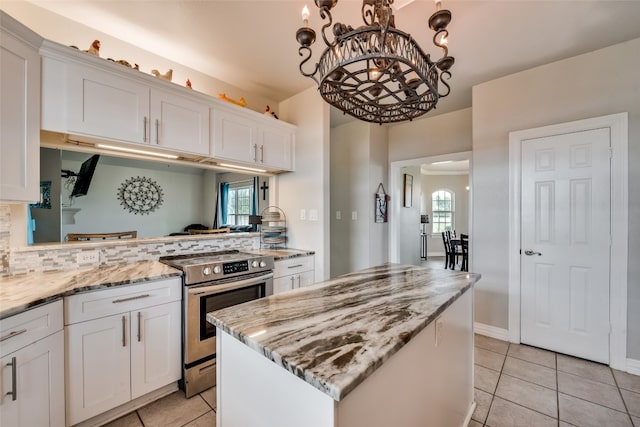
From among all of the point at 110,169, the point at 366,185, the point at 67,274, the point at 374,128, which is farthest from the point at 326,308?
the point at 374,128

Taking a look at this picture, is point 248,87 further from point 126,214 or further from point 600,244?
point 600,244

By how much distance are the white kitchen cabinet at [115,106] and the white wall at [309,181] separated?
1110 millimetres

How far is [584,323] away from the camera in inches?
94.0

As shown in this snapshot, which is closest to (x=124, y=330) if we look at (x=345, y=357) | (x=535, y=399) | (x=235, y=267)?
(x=235, y=267)

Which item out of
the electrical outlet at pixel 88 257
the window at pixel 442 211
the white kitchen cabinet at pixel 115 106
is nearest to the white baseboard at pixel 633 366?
the white kitchen cabinet at pixel 115 106

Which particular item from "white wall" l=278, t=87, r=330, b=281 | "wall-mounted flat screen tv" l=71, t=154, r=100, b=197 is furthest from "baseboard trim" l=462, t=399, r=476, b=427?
"wall-mounted flat screen tv" l=71, t=154, r=100, b=197

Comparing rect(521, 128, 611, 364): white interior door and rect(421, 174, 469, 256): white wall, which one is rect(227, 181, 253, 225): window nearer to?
rect(521, 128, 611, 364): white interior door

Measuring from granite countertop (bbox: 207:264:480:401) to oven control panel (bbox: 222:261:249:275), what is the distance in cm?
90

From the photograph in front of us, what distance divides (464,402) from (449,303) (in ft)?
2.78

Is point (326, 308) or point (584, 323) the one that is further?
point (584, 323)

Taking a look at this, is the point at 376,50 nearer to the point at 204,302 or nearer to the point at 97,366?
the point at 204,302

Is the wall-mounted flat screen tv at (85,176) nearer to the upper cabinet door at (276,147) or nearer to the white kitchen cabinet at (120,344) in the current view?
A: the white kitchen cabinet at (120,344)

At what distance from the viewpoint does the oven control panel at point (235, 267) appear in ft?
6.82

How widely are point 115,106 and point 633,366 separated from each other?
4506 mm
